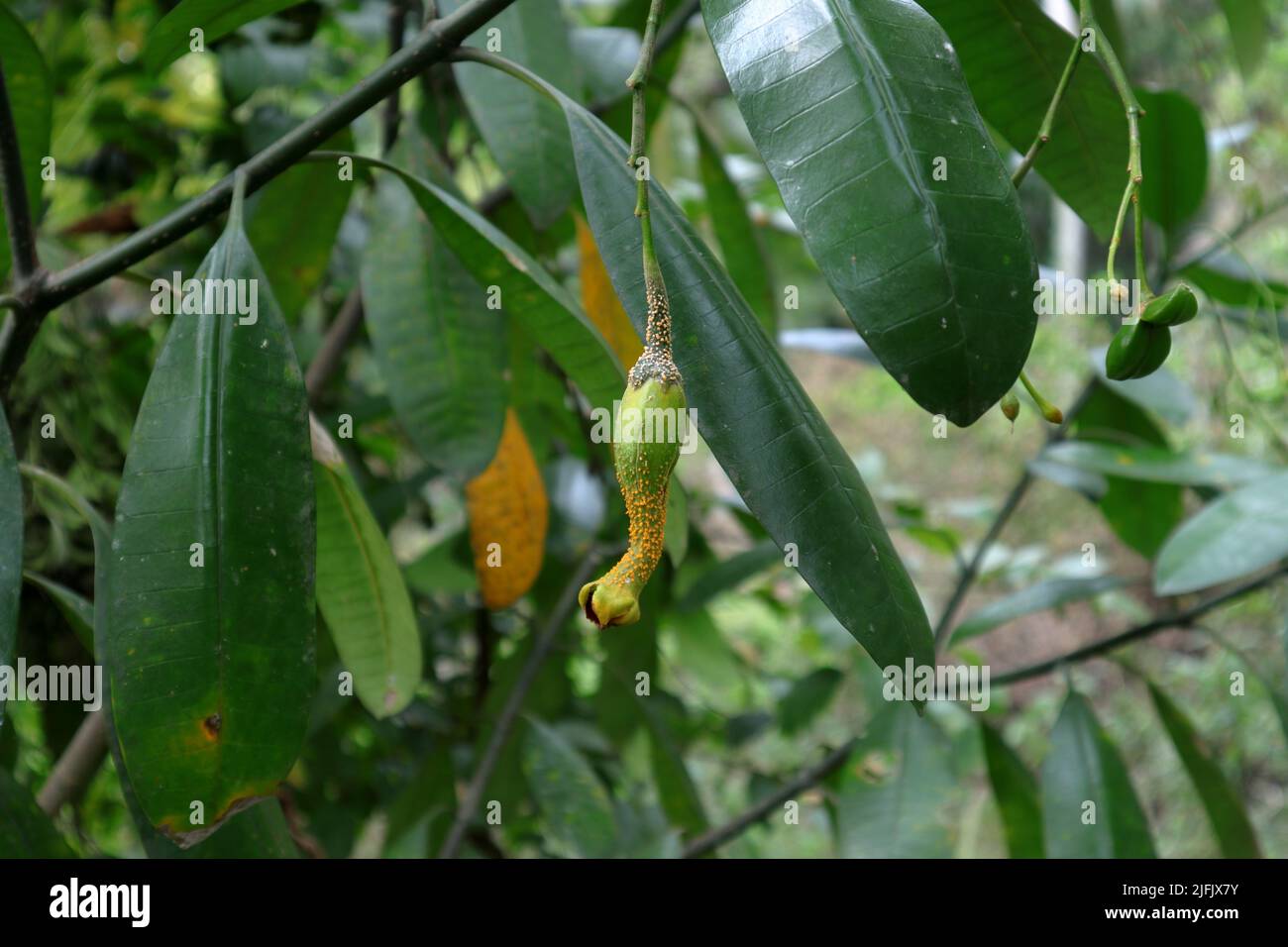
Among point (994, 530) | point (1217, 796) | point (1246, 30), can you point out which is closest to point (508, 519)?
point (994, 530)

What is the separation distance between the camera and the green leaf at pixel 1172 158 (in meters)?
0.99

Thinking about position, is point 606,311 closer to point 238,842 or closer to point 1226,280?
point 238,842

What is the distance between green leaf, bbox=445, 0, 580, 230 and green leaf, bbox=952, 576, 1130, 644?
61 centimetres

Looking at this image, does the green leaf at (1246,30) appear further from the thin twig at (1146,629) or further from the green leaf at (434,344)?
the green leaf at (434,344)

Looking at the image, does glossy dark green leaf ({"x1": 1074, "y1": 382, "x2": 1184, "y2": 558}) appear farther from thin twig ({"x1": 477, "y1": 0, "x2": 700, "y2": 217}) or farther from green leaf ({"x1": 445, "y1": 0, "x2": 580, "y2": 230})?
green leaf ({"x1": 445, "y1": 0, "x2": 580, "y2": 230})

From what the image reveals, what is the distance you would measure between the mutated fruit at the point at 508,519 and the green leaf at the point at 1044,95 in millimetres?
410

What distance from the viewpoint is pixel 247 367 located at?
1.61 ft

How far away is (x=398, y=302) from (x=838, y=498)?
0.39 metres

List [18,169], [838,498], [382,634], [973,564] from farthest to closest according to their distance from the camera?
[973,564] → [382,634] → [18,169] → [838,498]

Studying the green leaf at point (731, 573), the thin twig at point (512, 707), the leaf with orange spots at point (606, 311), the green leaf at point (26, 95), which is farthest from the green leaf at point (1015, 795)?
the green leaf at point (26, 95)

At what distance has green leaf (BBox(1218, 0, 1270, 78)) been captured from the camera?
3.18 ft

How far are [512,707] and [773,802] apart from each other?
25 centimetres
